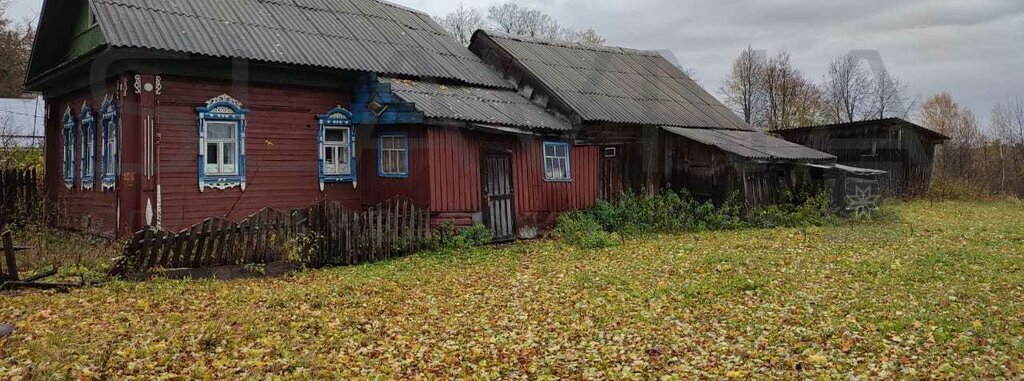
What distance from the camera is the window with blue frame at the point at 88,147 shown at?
13469 mm

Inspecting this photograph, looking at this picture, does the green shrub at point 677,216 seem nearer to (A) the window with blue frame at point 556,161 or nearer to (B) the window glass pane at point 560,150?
(A) the window with blue frame at point 556,161

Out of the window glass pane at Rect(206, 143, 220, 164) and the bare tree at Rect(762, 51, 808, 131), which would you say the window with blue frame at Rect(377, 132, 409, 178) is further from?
the bare tree at Rect(762, 51, 808, 131)

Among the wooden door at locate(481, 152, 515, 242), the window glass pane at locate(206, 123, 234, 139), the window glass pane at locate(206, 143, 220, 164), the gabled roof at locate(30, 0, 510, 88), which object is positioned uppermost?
the gabled roof at locate(30, 0, 510, 88)

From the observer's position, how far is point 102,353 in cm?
561

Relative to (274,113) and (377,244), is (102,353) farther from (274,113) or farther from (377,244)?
(274,113)

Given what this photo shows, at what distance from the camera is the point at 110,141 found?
1265cm

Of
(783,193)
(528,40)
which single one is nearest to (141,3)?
(528,40)

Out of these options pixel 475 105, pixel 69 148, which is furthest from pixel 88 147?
pixel 475 105

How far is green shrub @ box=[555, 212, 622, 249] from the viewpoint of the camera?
12.9 meters

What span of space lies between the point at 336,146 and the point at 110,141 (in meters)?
4.20

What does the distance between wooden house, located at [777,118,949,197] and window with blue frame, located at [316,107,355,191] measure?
66.7 feet

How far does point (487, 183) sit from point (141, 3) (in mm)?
7423

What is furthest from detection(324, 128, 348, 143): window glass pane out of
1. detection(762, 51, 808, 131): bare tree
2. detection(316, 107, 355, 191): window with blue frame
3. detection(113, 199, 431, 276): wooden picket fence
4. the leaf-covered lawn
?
detection(762, 51, 808, 131): bare tree

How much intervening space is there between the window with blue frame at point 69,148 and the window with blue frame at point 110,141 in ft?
7.09
